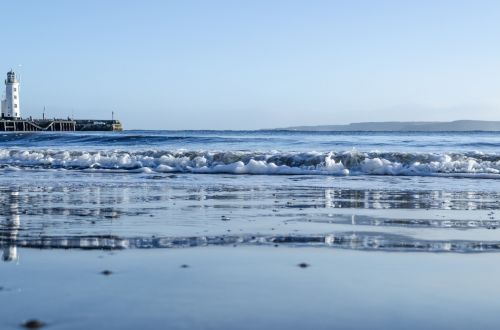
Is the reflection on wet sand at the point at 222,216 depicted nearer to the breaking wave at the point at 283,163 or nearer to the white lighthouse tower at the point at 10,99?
the breaking wave at the point at 283,163

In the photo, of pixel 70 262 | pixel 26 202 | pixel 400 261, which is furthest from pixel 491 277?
pixel 26 202

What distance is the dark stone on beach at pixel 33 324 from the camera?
8.68 feet

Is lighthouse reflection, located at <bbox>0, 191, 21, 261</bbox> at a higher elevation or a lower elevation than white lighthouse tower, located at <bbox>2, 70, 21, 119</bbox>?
lower

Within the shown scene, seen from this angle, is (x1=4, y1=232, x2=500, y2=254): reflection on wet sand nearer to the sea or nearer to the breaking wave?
the sea

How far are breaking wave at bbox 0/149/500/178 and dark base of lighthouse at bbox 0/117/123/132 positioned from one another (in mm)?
58223

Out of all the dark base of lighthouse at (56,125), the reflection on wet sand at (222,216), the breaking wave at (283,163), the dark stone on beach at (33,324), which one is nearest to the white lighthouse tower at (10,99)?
the dark base of lighthouse at (56,125)

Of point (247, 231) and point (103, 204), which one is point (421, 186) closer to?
point (103, 204)

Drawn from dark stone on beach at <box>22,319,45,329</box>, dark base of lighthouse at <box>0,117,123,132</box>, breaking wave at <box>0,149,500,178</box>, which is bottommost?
breaking wave at <box>0,149,500,178</box>

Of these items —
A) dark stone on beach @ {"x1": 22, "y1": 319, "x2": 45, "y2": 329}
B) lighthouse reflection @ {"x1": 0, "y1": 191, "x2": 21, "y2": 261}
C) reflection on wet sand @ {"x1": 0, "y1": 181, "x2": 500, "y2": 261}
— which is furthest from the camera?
reflection on wet sand @ {"x1": 0, "y1": 181, "x2": 500, "y2": 261}

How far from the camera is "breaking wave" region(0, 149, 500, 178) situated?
14758 mm

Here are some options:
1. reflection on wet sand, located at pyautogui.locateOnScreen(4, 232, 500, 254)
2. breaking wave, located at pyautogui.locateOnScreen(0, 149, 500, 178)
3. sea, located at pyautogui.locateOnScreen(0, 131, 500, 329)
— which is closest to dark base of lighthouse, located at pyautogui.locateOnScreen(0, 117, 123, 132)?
breaking wave, located at pyautogui.locateOnScreen(0, 149, 500, 178)

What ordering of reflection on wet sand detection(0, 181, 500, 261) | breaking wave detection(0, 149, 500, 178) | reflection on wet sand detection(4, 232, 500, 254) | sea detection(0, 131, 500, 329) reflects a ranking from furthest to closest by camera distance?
breaking wave detection(0, 149, 500, 178)
reflection on wet sand detection(0, 181, 500, 261)
reflection on wet sand detection(4, 232, 500, 254)
sea detection(0, 131, 500, 329)

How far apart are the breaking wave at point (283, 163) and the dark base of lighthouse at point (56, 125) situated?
58.2 meters

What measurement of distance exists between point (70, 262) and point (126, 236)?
3.59ft
